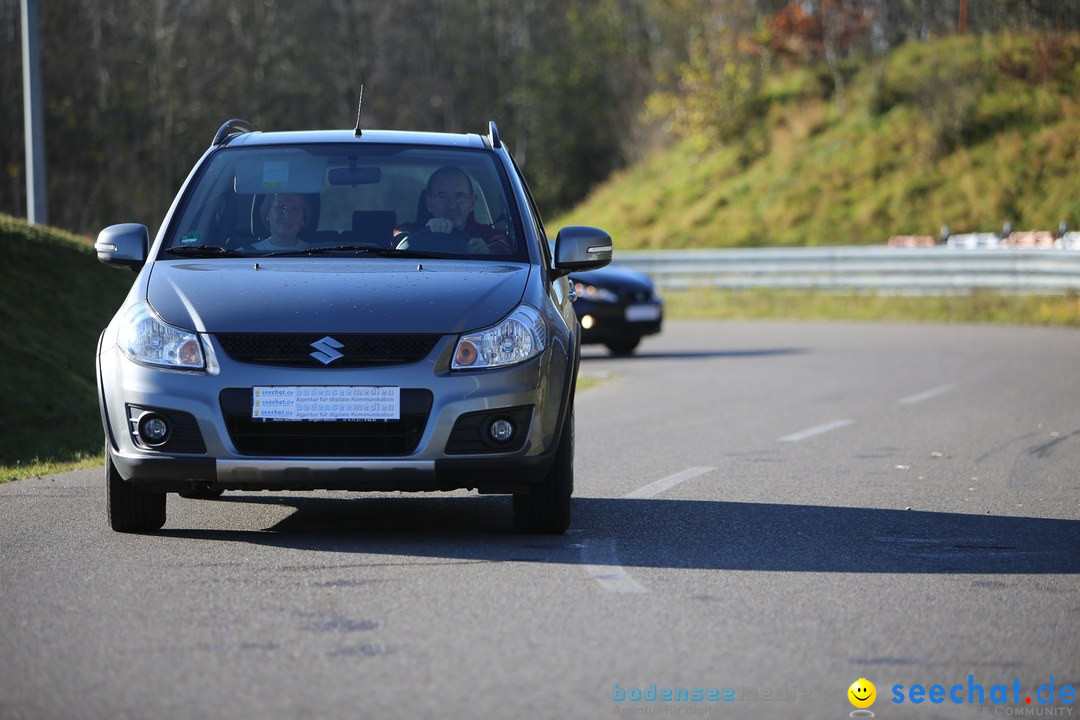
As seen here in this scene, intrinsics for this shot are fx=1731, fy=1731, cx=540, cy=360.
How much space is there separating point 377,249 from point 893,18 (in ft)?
168

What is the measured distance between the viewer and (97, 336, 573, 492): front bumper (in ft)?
22.1

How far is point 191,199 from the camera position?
795 cm

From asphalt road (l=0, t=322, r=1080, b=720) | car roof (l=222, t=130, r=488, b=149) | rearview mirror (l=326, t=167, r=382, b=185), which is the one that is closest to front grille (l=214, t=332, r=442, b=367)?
asphalt road (l=0, t=322, r=1080, b=720)

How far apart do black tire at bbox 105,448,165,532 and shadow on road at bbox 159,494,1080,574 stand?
0.29 ft

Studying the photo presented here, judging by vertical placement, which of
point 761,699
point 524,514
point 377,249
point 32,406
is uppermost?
point 377,249

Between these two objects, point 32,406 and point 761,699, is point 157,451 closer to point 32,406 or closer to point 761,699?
point 761,699

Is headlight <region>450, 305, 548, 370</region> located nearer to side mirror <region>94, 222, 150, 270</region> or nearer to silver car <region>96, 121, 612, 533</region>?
silver car <region>96, 121, 612, 533</region>

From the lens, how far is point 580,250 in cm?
784

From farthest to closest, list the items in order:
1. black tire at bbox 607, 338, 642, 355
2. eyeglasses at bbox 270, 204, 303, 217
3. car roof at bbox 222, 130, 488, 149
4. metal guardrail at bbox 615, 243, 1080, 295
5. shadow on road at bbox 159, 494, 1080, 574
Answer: metal guardrail at bbox 615, 243, 1080, 295
black tire at bbox 607, 338, 642, 355
car roof at bbox 222, 130, 488, 149
eyeglasses at bbox 270, 204, 303, 217
shadow on road at bbox 159, 494, 1080, 574

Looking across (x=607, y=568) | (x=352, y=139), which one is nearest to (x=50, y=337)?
(x=352, y=139)

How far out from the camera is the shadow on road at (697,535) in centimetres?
682

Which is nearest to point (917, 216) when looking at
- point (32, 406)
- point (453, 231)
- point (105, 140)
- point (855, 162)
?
point (855, 162)

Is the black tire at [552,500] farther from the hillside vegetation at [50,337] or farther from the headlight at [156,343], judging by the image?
the hillside vegetation at [50,337]

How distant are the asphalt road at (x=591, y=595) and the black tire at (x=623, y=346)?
34.9 ft
